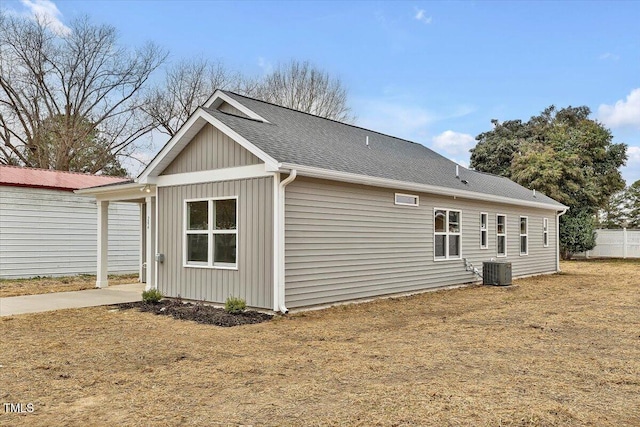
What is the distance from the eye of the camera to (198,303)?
9.20 metres

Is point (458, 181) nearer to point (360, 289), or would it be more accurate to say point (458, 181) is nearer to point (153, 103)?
point (360, 289)

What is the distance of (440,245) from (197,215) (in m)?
6.24

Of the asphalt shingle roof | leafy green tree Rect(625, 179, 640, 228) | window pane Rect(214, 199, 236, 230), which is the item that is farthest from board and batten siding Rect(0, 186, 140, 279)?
leafy green tree Rect(625, 179, 640, 228)

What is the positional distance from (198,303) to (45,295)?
4.17 meters

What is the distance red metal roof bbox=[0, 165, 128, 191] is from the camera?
14262 mm

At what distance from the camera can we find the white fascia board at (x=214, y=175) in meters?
8.35

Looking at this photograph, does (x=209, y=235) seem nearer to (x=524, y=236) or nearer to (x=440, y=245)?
(x=440, y=245)

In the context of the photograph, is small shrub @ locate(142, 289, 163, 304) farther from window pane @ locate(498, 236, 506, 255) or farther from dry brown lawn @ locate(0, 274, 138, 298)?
window pane @ locate(498, 236, 506, 255)

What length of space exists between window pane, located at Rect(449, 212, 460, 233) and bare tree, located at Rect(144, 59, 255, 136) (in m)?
20.1

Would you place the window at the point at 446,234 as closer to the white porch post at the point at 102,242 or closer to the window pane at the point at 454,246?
the window pane at the point at 454,246

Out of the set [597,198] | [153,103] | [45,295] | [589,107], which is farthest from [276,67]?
[589,107]

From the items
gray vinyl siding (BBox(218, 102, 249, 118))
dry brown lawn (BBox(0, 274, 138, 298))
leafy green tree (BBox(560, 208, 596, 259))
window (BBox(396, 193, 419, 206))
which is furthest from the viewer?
Answer: leafy green tree (BBox(560, 208, 596, 259))

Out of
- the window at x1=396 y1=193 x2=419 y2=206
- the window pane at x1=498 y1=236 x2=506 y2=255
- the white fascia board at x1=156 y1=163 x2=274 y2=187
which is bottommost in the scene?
the window pane at x1=498 y1=236 x2=506 y2=255

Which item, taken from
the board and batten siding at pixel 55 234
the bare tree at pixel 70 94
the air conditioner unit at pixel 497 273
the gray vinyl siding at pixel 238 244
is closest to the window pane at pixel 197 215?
the gray vinyl siding at pixel 238 244
